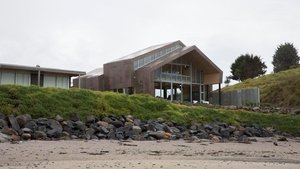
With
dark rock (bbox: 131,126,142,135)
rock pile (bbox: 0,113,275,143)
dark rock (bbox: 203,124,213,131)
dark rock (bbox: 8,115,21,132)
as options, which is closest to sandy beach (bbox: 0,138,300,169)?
rock pile (bbox: 0,113,275,143)

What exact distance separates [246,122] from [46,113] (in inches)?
531

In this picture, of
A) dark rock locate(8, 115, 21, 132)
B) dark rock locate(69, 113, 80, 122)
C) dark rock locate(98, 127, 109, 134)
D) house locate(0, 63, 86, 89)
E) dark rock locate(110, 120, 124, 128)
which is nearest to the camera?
dark rock locate(8, 115, 21, 132)

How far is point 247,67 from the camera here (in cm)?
7500

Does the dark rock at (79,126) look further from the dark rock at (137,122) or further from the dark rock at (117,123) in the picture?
the dark rock at (137,122)

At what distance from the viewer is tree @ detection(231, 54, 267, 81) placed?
245ft

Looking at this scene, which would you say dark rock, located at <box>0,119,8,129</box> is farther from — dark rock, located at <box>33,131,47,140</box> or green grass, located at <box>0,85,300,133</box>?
green grass, located at <box>0,85,300,133</box>

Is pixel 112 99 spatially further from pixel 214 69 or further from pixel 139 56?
pixel 214 69

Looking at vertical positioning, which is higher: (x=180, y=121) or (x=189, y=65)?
(x=189, y=65)

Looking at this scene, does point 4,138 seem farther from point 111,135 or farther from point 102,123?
point 102,123

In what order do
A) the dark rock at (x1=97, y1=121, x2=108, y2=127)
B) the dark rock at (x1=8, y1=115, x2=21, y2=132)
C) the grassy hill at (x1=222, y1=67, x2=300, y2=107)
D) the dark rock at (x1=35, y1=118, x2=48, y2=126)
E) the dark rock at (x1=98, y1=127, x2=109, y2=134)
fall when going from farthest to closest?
the grassy hill at (x1=222, y1=67, x2=300, y2=107) → the dark rock at (x1=97, y1=121, x2=108, y2=127) → the dark rock at (x1=98, y1=127, x2=109, y2=134) → the dark rock at (x1=35, y1=118, x2=48, y2=126) → the dark rock at (x1=8, y1=115, x2=21, y2=132)

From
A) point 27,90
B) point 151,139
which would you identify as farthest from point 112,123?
point 27,90

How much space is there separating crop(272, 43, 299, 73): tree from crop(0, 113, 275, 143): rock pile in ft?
183

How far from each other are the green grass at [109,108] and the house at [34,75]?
1099 centimetres

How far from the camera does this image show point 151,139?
18.8 metres
